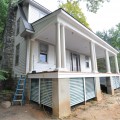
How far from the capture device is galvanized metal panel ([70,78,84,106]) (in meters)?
5.34

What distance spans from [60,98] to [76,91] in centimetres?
136

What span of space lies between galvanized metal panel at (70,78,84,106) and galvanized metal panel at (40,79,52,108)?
3.27 ft

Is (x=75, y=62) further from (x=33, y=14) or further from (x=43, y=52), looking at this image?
(x=33, y=14)

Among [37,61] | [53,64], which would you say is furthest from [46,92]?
[53,64]

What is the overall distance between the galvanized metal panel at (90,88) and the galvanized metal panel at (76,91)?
0.55 m

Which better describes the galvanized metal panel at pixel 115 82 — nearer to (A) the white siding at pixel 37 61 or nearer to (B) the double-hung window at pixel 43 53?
(A) the white siding at pixel 37 61

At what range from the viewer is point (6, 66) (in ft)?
32.5

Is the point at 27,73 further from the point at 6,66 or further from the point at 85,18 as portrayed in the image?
the point at 85,18

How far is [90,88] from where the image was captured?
688cm

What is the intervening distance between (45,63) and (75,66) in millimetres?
4912

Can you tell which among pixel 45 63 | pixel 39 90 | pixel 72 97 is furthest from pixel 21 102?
pixel 45 63

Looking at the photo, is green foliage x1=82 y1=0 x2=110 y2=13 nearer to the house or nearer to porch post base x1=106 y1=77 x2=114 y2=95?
the house

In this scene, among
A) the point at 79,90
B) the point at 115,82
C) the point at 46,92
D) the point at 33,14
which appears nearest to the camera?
the point at 46,92

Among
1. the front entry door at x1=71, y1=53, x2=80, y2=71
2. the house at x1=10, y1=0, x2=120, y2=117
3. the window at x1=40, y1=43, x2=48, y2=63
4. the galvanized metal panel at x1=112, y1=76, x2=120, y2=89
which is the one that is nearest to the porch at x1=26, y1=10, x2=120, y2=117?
the house at x1=10, y1=0, x2=120, y2=117
